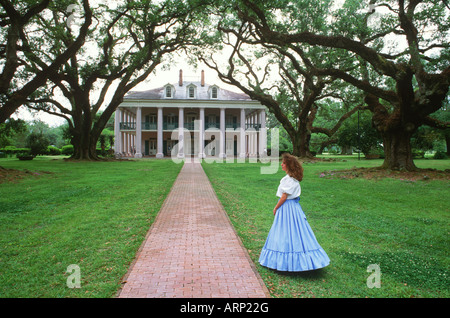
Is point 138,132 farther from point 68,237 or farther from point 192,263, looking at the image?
point 192,263

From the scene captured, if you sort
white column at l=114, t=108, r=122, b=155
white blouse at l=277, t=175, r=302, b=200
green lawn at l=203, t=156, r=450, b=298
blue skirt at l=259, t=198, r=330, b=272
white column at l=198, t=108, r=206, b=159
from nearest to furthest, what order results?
green lawn at l=203, t=156, r=450, b=298 < blue skirt at l=259, t=198, r=330, b=272 < white blouse at l=277, t=175, r=302, b=200 < white column at l=198, t=108, r=206, b=159 < white column at l=114, t=108, r=122, b=155

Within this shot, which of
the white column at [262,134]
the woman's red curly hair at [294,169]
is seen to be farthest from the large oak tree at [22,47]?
the white column at [262,134]

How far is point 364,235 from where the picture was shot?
570cm

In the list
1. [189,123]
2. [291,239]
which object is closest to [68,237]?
[291,239]

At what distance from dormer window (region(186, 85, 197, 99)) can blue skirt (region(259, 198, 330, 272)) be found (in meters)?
38.7

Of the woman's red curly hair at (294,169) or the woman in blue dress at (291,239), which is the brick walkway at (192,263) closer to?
the woman in blue dress at (291,239)

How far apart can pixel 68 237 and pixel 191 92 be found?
3761 cm

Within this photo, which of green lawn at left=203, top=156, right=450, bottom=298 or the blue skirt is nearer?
green lawn at left=203, top=156, right=450, bottom=298

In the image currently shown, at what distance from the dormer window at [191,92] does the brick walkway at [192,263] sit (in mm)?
35734

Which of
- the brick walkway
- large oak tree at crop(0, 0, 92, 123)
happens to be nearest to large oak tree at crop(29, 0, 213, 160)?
large oak tree at crop(0, 0, 92, 123)

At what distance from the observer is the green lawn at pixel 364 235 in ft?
12.0

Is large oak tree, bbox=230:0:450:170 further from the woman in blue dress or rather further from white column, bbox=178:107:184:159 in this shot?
white column, bbox=178:107:184:159

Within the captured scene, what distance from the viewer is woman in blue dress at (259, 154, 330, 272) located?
12.8ft

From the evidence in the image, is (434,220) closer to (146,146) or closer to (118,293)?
(118,293)
